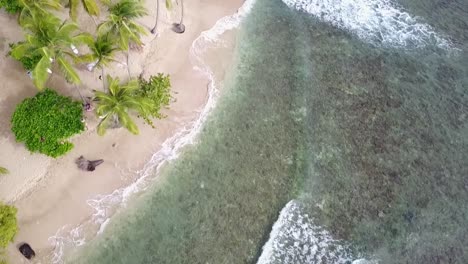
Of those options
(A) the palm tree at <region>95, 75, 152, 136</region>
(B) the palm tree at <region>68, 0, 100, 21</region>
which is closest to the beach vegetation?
(B) the palm tree at <region>68, 0, 100, 21</region>

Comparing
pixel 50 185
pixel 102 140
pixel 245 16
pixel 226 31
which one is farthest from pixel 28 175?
pixel 245 16

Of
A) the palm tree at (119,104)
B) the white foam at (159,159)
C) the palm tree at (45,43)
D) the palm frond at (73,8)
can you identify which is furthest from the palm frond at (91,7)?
the white foam at (159,159)

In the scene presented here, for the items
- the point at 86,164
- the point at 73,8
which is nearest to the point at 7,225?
the point at 86,164

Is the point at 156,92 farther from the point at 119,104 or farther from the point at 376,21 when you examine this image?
the point at 376,21

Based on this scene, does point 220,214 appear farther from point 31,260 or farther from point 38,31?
point 38,31

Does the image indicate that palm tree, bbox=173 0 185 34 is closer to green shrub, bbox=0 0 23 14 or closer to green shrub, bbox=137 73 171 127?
green shrub, bbox=137 73 171 127

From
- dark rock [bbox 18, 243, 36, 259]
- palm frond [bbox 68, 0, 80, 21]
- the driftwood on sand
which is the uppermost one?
palm frond [bbox 68, 0, 80, 21]
